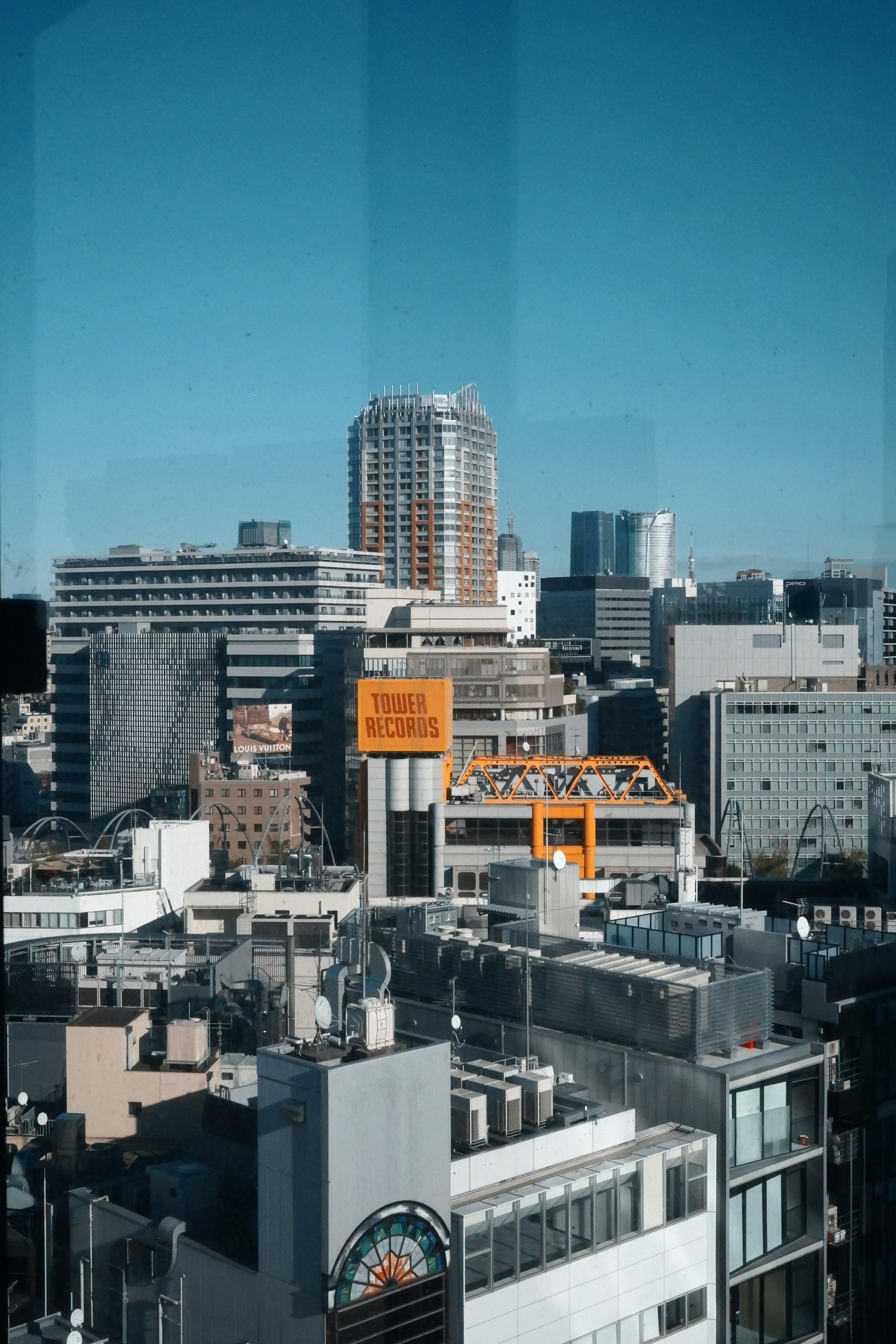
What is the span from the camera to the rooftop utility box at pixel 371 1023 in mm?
2510

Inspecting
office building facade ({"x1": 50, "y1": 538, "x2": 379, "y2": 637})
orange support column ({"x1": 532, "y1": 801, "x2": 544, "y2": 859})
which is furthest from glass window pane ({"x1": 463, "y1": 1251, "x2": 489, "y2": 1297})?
office building facade ({"x1": 50, "y1": 538, "x2": 379, "y2": 637})

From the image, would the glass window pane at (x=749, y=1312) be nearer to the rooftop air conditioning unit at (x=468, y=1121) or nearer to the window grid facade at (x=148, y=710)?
the rooftop air conditioning unit at (x=468, y=1121)

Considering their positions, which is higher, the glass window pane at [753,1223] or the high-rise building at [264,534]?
the high-rise building at [264,534]

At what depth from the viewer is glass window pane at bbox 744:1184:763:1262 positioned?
3.03 m

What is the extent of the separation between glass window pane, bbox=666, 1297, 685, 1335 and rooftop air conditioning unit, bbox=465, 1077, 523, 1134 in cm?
48

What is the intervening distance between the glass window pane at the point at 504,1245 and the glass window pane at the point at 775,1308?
810 mm

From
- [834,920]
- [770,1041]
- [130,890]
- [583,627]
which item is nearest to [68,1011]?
[770,1041]

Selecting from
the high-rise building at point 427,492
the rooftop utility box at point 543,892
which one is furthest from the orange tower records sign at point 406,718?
the high-rise building at point 427,492

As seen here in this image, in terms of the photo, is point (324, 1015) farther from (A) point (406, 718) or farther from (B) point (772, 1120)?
(A) point (406, 718)

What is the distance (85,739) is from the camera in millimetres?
20031

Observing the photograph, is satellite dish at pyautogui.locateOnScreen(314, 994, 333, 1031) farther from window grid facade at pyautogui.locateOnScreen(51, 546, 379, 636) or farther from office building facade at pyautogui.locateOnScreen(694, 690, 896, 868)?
window grid facade at pyautogui.locateOnScreen(51, 546, 379, 636)

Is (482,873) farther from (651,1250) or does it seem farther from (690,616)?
(690,616)

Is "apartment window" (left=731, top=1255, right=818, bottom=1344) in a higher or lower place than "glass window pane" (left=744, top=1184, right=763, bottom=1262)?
lower

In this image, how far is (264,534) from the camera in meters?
22.6
